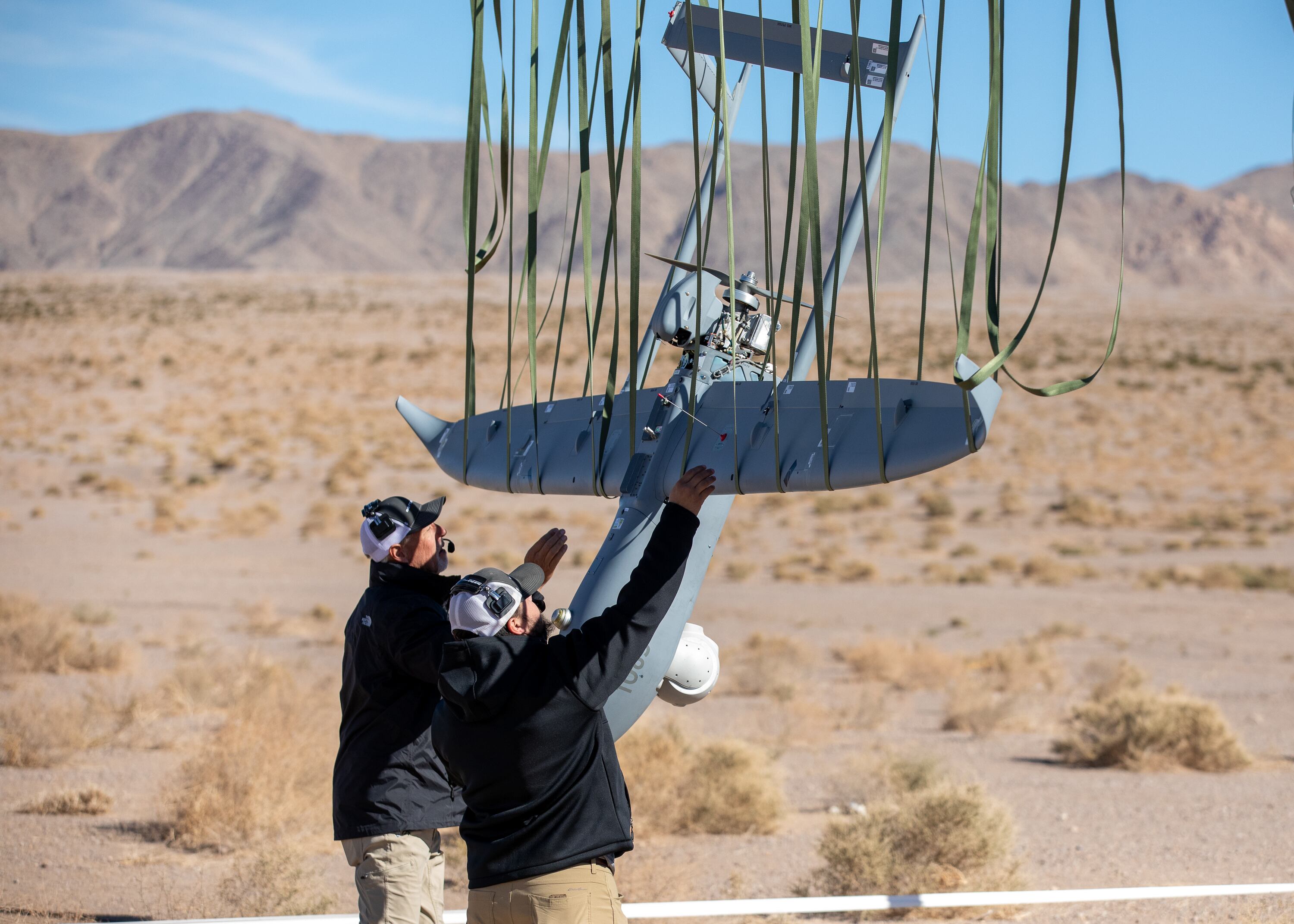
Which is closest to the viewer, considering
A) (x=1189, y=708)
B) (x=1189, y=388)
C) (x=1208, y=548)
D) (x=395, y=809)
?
(x=395, y=809)

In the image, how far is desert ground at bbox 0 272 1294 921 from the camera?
7285 mm

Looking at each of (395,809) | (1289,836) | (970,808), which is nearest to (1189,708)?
(1289,836)

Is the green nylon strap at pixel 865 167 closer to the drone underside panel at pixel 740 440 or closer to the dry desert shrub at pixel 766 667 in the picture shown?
the drone underside panel at pixel 740 440

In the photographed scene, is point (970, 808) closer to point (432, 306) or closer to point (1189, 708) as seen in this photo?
point (1189, 708)

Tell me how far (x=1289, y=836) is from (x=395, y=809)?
678cm

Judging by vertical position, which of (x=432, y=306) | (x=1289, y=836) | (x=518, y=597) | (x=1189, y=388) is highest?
(x=432, y=306)

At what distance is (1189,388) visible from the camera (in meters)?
42.8

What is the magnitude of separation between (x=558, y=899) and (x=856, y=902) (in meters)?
2.74

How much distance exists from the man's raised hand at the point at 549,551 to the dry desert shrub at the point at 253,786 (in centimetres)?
469

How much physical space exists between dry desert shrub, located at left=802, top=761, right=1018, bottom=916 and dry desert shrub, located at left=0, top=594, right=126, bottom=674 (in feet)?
30.6

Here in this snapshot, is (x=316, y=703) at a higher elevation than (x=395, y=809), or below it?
below

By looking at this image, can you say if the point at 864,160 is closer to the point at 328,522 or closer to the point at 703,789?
the point at 703,789

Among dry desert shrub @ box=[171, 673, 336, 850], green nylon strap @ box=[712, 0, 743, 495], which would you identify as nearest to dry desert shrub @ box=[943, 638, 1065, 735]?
dry desert shrub @ box=[171, 673, 336, 850]

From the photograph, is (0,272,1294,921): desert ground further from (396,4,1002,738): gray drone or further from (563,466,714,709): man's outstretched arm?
(563,466,714,709): man's outstretched arm
